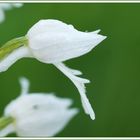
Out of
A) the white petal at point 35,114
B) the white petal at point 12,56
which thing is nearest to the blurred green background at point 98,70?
the white petal at point 35,114

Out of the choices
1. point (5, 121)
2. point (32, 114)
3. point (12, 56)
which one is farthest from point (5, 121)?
point (12, 56)

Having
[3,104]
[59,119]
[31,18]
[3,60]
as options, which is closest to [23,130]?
[59,119]

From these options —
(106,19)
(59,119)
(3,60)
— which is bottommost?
(106,19)

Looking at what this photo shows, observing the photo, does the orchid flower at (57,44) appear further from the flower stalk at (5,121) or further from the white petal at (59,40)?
the flower stalk at (5,121)

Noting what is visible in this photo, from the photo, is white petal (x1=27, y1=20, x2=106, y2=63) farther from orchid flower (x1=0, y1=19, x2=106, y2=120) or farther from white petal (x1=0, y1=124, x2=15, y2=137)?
white petal (x1=0, y1=124, x2=15, y2=137)

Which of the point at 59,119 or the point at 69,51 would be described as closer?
the point at 69,51

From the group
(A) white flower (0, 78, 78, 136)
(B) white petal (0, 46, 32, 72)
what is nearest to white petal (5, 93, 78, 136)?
(A) white flower (0, 78, 78, 136)

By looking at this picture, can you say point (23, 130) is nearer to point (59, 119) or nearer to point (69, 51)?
point (59, 119)
